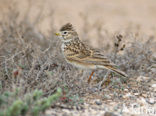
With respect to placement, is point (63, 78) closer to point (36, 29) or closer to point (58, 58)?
point (58, 58)

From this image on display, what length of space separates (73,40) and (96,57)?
69 centimetres

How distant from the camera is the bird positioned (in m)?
5.27

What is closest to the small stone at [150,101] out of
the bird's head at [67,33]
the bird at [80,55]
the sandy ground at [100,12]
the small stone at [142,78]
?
the bird at [80,55]

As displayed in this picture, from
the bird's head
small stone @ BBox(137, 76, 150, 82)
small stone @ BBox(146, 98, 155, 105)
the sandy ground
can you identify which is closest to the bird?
the bird's head

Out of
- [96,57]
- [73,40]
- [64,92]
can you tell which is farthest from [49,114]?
[73,40]

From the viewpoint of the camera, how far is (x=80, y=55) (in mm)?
5465

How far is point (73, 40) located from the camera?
5.79m

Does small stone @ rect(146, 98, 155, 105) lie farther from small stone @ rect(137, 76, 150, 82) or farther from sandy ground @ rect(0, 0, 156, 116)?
sandy ground @ rect(0, 0, 156, 116)

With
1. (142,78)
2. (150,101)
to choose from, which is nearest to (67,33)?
(142,78)

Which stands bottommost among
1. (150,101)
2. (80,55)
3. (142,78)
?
(150,101)

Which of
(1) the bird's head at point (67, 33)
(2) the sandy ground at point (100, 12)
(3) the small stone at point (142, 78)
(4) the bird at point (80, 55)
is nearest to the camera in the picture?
(4) the bird at point (80, 55)

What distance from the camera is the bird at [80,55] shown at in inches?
208

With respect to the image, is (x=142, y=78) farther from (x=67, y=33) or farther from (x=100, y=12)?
(x=100, y=12)

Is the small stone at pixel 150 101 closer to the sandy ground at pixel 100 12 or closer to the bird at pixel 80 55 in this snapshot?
the bird at pixel 80 55
